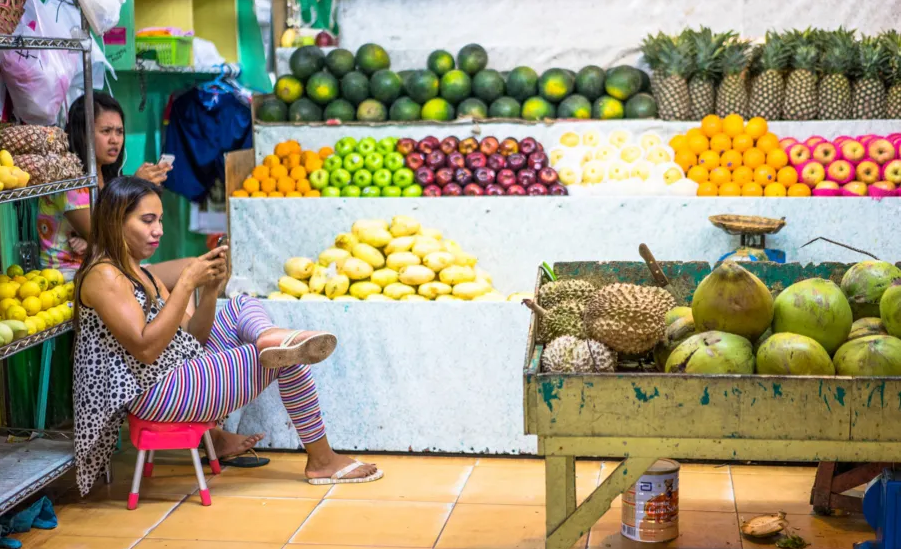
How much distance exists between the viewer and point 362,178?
5543 millimetres

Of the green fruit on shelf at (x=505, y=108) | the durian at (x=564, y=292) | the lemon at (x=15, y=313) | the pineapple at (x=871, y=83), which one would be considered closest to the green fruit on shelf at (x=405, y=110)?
the green fruit on shelf at (x=505, y=108)

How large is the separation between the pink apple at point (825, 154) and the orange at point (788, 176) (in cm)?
14

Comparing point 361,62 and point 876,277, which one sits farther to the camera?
point 361,62

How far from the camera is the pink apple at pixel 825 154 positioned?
529cm

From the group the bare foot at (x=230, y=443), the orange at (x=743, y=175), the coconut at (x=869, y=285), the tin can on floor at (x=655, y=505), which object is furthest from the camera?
the orange at (x=743, y=175)

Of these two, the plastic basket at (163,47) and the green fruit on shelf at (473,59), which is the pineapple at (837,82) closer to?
the green fruit on shelf at (473,59)

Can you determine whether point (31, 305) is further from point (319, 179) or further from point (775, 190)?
point (775, 190)

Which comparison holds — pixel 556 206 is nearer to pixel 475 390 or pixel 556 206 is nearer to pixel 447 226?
pixel 447 226

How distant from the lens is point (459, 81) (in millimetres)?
6012

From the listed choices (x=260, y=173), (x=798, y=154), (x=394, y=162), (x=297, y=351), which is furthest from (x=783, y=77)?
(x=297, y=351)

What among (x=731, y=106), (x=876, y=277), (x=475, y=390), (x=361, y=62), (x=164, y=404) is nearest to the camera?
(x=876, y=277)

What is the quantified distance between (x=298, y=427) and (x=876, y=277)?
7.83 feet

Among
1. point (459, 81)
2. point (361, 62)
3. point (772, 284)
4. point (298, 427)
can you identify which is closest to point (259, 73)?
point (361, 62)

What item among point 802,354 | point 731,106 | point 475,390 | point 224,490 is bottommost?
point 224,490
